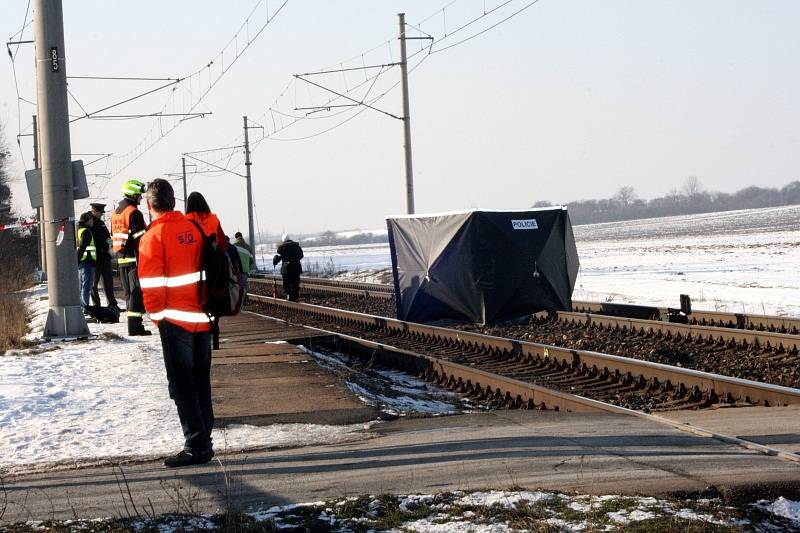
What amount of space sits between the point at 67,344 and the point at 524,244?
8.28 m

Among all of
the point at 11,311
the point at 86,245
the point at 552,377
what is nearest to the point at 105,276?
the point at 86,245

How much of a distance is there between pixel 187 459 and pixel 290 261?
2003cm

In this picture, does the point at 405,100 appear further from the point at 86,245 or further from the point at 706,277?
the point at 86,245

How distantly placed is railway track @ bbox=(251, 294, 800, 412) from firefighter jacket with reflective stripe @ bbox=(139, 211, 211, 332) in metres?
4.13

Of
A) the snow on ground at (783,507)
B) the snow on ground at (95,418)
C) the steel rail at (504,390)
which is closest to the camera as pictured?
the snow on ground at (783,507)

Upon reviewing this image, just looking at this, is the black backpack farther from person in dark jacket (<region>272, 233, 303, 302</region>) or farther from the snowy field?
person in dark jacket (<region>272, 233, 303, 302</region>)

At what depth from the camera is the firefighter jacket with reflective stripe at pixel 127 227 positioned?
1402 cm

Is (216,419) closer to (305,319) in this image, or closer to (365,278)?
(305,319)

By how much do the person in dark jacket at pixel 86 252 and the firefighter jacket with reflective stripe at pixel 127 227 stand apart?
13.5 ft

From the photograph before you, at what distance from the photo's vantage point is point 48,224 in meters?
15.1

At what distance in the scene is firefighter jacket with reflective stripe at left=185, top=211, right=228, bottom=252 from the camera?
24.3 ft

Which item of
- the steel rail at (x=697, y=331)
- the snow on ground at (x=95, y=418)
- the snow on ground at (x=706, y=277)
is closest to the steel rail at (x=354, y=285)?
the snow on ground at (x=706, y=277)

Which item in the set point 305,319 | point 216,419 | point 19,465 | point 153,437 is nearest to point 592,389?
point 216,419

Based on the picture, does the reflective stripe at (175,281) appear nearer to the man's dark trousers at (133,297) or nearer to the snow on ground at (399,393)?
the snow on ground at (399,393)
